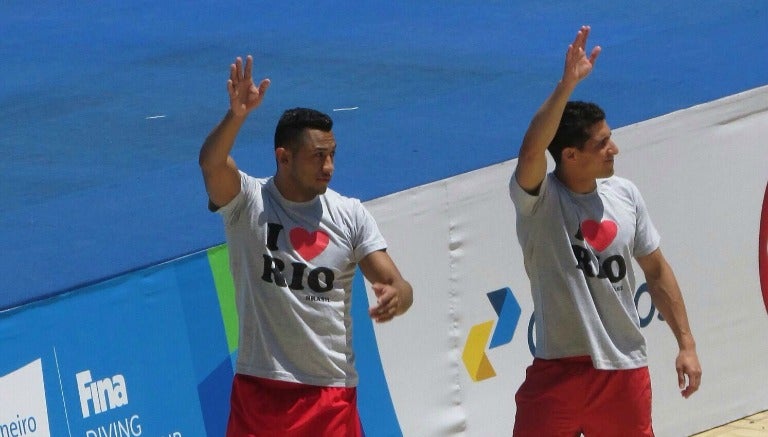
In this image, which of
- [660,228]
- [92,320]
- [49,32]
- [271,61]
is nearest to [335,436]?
[92,320]

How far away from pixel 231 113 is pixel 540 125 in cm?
115

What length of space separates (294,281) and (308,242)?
0.16 m

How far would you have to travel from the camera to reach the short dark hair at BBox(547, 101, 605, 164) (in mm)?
5586

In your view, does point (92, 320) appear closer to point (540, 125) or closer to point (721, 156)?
point (540, 125)

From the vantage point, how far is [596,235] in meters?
5.65

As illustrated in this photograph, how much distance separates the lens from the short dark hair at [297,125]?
533 centimetres

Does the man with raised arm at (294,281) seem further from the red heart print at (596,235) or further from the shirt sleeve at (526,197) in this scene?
the red heart print at (596,235)

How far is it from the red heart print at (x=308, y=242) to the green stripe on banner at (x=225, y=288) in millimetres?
1000

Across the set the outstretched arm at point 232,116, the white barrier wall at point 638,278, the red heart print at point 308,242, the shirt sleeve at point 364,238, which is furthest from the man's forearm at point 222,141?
the white barrier wall at point 638,278

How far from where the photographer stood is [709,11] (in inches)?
427

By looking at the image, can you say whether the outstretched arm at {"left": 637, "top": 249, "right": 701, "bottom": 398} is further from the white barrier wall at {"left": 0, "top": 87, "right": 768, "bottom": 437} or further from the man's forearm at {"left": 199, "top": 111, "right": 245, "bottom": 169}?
the man's forearm at {"left": 199, "top": 111, "right": 245, "bottom": 169}

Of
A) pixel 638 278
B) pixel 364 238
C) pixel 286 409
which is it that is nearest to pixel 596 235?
pixel 364 238

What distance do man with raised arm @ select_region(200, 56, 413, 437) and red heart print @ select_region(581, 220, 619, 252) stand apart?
830 millimetres

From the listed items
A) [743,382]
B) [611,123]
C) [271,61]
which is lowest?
[743,382]
